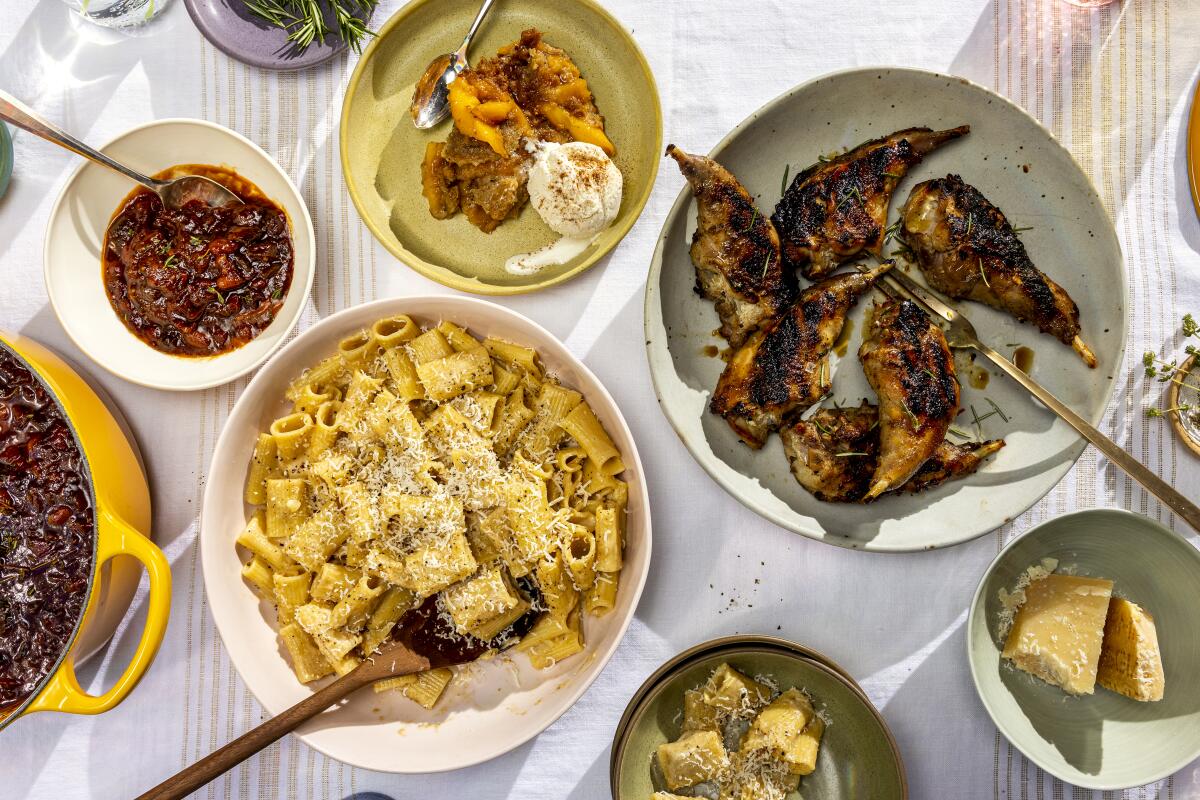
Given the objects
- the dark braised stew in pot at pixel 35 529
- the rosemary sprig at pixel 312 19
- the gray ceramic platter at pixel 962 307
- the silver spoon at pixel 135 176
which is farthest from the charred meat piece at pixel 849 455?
the dark braised stew in pot at pixel 35 529

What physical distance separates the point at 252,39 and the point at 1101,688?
4.06 meters

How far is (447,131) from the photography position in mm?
3215

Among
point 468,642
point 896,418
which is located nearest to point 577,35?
point 896,418

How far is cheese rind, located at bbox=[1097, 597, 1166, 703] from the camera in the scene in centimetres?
290

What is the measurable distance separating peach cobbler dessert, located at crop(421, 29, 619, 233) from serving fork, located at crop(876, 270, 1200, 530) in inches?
48.9

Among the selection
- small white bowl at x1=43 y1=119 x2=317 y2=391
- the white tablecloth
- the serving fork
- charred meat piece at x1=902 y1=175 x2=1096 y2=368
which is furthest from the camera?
the white tablecloth

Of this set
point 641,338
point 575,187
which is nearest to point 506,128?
point 575,187

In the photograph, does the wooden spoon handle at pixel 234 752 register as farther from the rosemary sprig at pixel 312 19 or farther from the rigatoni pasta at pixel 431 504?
the rosemary sprig at pixel 312 19

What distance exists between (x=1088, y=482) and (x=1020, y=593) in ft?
1.85

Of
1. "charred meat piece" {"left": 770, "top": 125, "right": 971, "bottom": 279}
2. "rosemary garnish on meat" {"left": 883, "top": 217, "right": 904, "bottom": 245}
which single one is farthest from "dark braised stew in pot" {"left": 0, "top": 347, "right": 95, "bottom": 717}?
"rosemary garnish on meat" {"left": 883, "top": 217, "right": 904, "bottom": 245}

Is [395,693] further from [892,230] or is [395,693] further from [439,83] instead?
[892,230]

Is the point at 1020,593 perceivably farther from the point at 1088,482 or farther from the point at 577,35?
the point at 577,35

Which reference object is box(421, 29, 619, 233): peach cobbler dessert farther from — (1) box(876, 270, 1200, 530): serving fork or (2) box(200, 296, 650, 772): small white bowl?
(1) box(876, 270, 1200, 530): serving fork

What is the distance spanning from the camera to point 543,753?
10.7 ft
